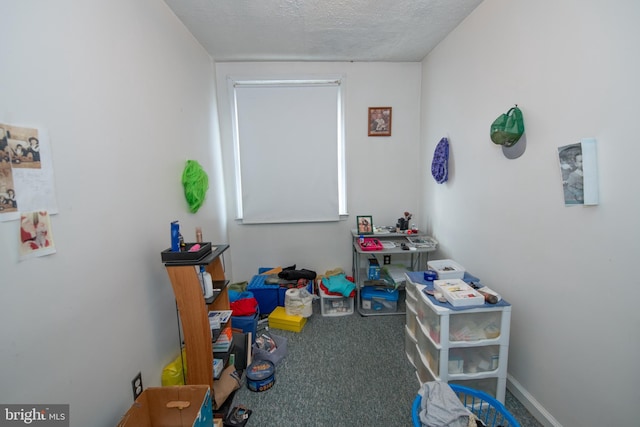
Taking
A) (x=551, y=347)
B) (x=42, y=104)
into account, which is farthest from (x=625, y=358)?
(x=42, y=104)

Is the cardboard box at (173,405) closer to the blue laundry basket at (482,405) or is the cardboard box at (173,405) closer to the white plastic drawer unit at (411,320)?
the blue laundry basket at (482,405)

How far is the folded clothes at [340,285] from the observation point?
270cm

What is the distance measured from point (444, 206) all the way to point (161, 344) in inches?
104

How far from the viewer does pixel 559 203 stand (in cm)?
137

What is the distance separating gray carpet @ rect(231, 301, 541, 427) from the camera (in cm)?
158

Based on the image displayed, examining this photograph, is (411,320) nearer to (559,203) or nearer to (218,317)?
(559,203)

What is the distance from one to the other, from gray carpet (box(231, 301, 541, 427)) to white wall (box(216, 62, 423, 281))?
104cm

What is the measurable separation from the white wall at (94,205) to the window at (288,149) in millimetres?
1097

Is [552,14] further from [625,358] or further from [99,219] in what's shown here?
[99,219]

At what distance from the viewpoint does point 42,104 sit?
0.98 metres

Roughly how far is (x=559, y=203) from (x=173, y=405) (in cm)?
225

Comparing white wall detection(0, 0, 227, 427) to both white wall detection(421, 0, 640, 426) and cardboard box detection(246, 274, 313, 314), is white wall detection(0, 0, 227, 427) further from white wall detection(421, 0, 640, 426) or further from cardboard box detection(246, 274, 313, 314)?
white wall detection(421, 0, 640, 426)

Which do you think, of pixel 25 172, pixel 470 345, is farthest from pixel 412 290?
pixel 25 172

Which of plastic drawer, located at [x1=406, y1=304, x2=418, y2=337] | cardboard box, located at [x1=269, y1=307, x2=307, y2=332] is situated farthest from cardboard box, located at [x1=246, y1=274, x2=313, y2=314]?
plastic drawer, located at [x1=406, y1=304, x2=418, y2=337]
